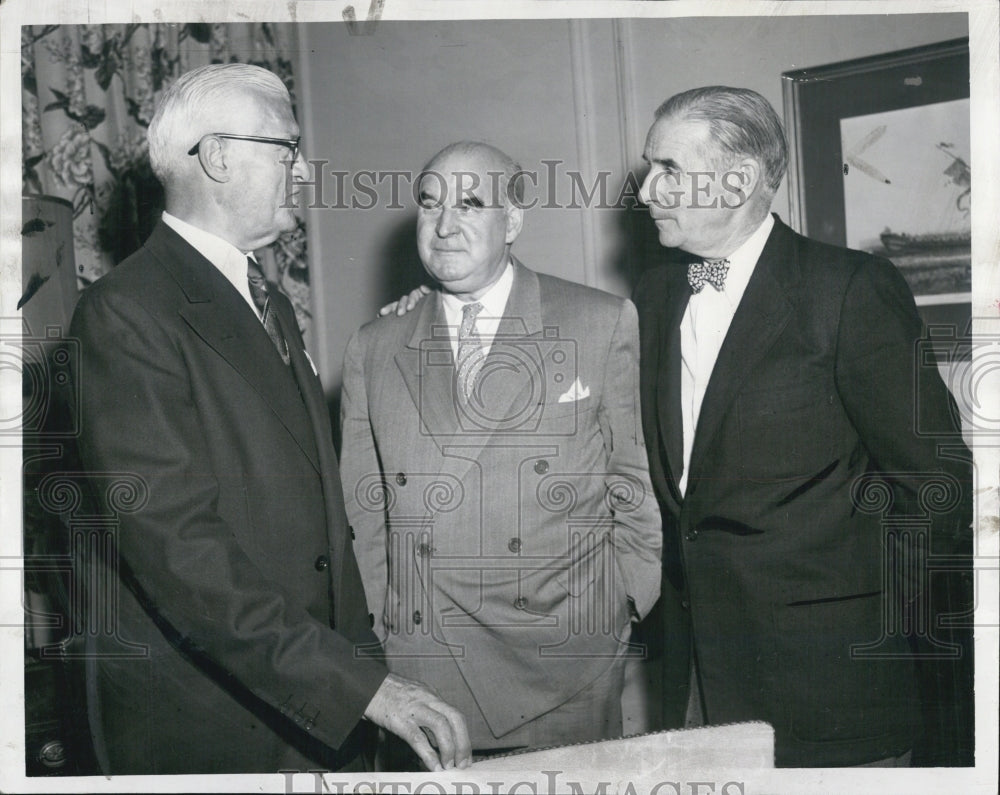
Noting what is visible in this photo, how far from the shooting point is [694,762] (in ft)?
6.13

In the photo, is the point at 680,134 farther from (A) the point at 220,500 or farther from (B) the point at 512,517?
(A) the point at 220,500

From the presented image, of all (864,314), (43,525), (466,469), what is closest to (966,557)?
A: (864,314)

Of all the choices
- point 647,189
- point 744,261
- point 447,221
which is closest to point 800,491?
point 744,261

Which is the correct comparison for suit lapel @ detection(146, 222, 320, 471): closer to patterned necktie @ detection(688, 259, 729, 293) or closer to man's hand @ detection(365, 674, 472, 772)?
man's hand @ detection(365, 674, 472, 772)

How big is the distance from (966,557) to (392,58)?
1615mm

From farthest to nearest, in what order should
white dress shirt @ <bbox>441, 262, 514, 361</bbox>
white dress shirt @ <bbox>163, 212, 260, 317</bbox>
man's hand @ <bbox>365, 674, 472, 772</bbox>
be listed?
white dress shirt @ <bbox>441, 262, 514, 361</bbox>
white dress shirt @ <bbox>163, 212, 260, 317</bbox>
man's hand @ <bbox>365, 674, 472, 772</bbox>

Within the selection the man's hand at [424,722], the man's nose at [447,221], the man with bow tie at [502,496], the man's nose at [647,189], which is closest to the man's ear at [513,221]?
the man with bow tie at [502,496]

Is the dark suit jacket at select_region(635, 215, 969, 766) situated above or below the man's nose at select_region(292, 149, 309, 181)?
below

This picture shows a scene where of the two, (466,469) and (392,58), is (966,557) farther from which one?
(392,58)

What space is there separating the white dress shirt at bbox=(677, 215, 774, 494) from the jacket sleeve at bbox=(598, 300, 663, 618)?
9 centimetres

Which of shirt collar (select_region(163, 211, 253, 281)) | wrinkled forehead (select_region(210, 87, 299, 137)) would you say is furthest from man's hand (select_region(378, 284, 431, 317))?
wrinkled forehead (select_region(210, 87, 299, 137))

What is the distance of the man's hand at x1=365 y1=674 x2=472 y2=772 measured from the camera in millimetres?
1777

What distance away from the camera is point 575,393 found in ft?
6.61

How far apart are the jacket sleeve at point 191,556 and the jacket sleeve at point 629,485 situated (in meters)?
0.56
